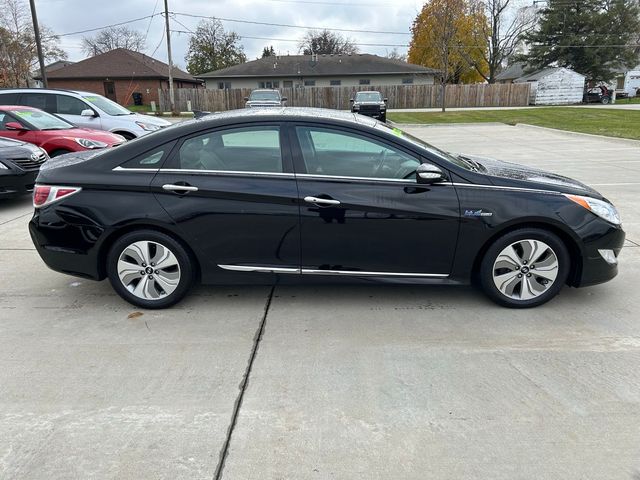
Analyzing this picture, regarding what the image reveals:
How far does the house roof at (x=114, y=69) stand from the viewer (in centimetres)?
4319

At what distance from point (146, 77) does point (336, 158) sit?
44890mm

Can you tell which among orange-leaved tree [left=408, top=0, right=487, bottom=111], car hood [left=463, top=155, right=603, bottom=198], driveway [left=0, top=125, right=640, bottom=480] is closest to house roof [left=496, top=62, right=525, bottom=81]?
orange-leaved tree [left=408, top=0, right=487, bottom=111]

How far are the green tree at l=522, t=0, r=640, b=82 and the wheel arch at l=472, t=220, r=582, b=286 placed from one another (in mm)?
52621

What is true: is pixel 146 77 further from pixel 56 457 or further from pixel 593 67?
pixel 56 457

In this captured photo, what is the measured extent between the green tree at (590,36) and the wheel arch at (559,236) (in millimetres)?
52621

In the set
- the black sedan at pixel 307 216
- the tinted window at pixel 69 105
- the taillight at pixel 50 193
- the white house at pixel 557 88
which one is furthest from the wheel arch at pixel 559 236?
the white house at pixel 557 88

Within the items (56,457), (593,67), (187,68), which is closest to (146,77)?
(187,68)

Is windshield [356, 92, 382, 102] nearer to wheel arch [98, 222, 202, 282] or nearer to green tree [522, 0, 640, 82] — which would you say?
wheel arch [98, 222, 202, 282]

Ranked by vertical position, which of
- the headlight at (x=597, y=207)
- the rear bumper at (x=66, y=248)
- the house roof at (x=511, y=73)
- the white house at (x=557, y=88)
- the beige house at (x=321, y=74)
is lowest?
the rear bumper at (x=66, y=248)

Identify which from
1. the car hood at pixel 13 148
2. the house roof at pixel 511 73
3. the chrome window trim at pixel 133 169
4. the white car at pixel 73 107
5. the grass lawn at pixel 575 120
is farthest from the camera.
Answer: the house roof at pixel 511 73

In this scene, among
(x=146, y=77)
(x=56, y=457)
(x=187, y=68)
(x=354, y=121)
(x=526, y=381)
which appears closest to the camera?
(x=56, y=457)

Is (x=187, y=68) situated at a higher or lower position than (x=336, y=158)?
higher

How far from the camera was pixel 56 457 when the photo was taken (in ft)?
7.75

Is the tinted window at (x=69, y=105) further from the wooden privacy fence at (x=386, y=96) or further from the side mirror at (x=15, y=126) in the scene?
the wooden privacy fence at (x=386, y=96)
